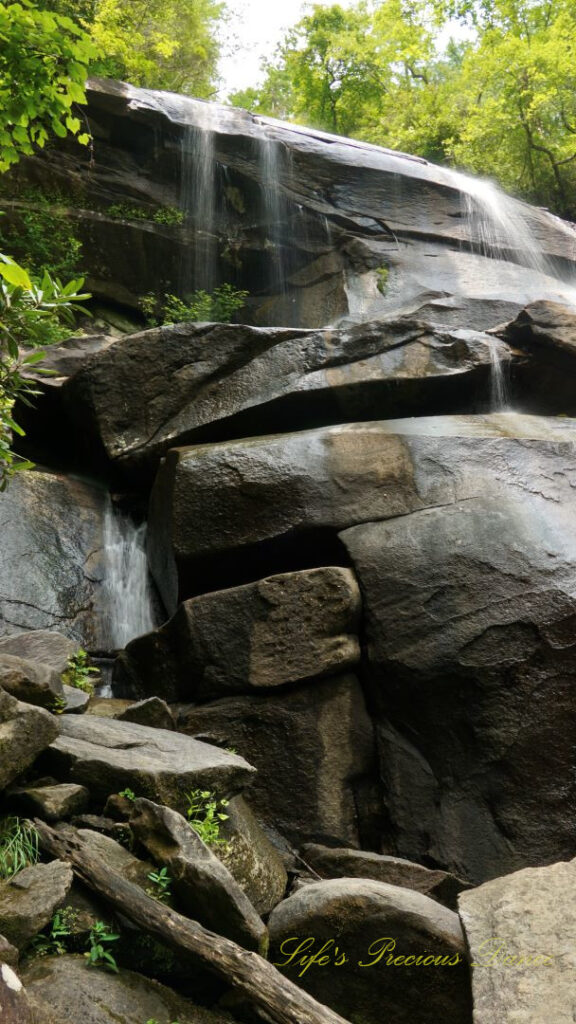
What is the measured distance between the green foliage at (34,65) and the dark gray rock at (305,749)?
15.6 feet

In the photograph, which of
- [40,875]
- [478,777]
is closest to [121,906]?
[40,875]

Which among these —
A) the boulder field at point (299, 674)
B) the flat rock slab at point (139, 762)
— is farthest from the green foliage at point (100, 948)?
the flat rock slab at point (139, 762)

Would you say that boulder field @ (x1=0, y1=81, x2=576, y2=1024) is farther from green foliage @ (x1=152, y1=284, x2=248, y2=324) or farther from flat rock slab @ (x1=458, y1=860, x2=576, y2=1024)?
green foliage @ (x1=152, y1=284, x2=248, y2=324)

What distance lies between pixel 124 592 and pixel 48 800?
507 cm

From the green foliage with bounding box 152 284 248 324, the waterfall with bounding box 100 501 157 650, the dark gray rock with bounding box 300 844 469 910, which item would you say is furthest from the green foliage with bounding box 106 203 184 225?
the dark gray rock with bounding box 300 844 469 910

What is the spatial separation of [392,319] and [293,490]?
3.24 meters

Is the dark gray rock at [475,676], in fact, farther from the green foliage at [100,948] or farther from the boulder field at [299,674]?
the green foliage at [100,948]

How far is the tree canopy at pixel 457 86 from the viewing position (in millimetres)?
19250

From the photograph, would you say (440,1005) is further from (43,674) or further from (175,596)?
(175,596)

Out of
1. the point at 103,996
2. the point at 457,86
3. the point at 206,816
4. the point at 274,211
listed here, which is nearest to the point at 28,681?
the point at 206,816

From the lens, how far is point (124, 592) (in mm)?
9266

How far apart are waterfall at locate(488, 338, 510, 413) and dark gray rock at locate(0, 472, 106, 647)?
5060 millimetres

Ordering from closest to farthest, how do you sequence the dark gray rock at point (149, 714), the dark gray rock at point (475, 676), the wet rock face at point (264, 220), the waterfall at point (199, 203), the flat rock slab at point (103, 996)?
1. the flat rock slab at point (103, 996)
2. the dark gray rock at point (475, 676)
3. the dark gray rock at point (149, 714)
4. the wet rock face at point (264, 220)
5. the waterfall at point (199, 203)

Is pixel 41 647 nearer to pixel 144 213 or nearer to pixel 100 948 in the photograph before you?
pixel 100 948
